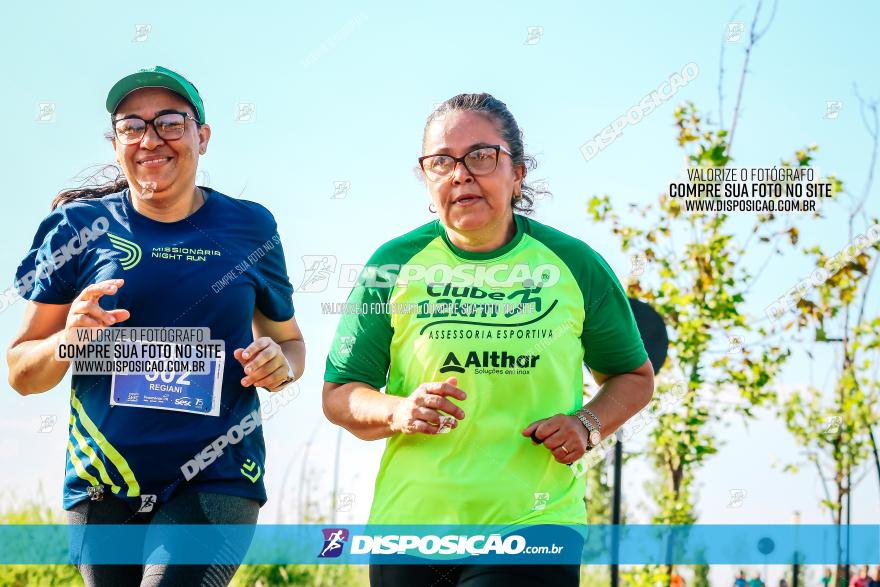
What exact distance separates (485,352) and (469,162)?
1.98 ft

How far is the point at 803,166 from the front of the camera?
26.9ft

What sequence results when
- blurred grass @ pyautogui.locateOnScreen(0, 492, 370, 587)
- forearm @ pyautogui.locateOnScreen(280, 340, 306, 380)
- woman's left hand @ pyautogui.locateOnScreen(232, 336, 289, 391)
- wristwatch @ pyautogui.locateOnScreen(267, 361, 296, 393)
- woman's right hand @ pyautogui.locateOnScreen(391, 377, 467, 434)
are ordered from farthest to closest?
blurred grass @ pyautogui.locateOnScreen(0, 492, 370, 587) → forearm @ pyautogui.locateOnScreen(280, 340, 306, 380) → wristwatch @ pyautogui.locateOnScreen(267, 361, 296, 393) → woman's left hand @ pyautogui.locateOnScreen(232, 336, 289, 391) → woman's right hand @ pyautogui.locateOnScreen(391, 377, 467, 434)

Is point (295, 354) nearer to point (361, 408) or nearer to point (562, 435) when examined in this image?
point (361, 408)

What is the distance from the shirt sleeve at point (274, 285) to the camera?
3.53 metres

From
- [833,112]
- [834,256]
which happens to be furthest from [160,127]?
[834,256]

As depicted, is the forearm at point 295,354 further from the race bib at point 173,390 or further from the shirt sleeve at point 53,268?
the shirt sleeve at point 53,268

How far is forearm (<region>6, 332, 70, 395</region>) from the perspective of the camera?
327 centimetres

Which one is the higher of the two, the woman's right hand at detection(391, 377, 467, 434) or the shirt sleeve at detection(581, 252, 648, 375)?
the shirt sleeve at detection(581, 252, 648, 375)

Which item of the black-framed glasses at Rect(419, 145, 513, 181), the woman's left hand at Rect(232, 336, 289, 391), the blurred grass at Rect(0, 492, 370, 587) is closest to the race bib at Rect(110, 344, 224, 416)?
the woman's left hand at Rect(232, 336, 289, 391)

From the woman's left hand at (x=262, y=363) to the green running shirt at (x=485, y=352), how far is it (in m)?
0.19

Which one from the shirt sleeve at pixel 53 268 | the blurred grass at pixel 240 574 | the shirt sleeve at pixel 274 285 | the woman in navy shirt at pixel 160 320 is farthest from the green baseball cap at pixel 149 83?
the blurred grass at pixel 240 574

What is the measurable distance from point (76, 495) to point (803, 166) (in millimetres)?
6577

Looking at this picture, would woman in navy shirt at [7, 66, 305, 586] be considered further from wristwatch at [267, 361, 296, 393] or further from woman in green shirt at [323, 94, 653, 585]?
woman in green shirt at [323, 94, 653, 585]

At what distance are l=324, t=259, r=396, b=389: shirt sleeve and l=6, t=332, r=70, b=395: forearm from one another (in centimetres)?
87
